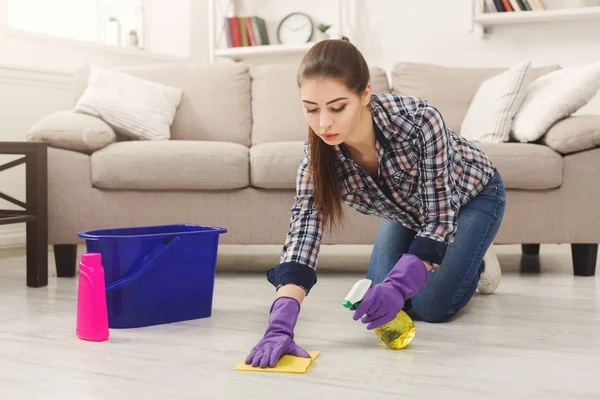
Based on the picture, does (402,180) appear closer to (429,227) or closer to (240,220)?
(429,227)

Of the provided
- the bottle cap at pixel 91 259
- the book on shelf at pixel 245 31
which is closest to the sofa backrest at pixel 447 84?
the book on shelf at pixel 245 31

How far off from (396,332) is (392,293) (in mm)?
168

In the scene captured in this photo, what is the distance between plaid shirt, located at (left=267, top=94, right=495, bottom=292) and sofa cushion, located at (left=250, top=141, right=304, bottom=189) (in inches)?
37.4

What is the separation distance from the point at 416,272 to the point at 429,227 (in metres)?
0.14

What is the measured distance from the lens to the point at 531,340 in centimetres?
175

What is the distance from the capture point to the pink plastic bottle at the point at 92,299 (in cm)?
175

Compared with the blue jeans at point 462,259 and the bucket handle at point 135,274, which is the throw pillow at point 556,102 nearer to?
the blue jeans at point 462,259

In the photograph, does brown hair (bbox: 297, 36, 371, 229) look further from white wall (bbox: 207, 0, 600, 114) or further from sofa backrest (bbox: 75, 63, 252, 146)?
white wall (bbox: 207, 0, 600, 114)

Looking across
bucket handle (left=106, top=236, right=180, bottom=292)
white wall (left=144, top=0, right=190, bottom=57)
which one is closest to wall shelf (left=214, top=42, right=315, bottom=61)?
white wall (left=144, top=0, right=190, bottom=57)

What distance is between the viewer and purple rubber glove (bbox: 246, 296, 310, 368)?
147cm

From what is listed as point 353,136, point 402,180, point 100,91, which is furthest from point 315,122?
point 100,91

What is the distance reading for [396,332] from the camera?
164cm

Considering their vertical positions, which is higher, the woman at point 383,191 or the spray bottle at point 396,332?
the woman at point 383,191

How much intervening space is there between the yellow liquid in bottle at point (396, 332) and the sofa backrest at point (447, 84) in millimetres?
1758
